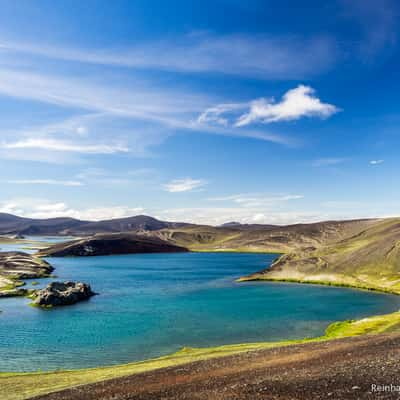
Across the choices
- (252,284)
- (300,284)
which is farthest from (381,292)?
(252,284)

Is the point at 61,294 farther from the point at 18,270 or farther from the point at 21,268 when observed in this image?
the point at 21,268

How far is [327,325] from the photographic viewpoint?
69.8 meters

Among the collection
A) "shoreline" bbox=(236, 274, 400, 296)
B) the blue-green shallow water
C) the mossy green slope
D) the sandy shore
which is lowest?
"shoreline" bbox=(236, 274, 400, 296)

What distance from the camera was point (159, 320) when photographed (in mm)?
74375

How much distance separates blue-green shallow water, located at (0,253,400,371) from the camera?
54094mm

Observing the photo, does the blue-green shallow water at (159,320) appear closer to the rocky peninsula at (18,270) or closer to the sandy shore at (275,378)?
the sandy shore at (275,378)

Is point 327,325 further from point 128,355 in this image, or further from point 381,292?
point 381,292

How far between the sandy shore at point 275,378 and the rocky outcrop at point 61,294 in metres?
66.4

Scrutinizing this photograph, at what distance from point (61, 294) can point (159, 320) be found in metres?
36.7

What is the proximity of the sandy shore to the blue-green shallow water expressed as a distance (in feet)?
58.9

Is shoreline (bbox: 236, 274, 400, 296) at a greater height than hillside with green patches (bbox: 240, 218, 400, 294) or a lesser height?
lesser

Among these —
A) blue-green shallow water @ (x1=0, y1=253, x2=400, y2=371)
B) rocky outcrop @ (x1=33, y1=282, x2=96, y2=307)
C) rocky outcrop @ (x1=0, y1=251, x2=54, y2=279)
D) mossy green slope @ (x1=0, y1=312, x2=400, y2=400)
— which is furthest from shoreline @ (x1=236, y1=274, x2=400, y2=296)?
rocky outcrop @ (x1=0, y1=251, x2=54, y2=279)

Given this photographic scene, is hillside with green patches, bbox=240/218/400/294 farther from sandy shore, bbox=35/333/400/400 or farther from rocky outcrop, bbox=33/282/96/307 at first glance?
sandy shore, bbox=35/333/400/400

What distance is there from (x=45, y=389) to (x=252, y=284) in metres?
106
